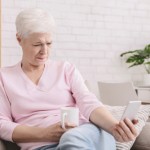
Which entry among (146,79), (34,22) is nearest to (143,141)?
(34,22)

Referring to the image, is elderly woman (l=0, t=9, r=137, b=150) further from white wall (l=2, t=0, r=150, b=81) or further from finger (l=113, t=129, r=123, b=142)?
white wall (l=2, t=0, r=150, b=81)

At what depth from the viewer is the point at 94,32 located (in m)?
4.36

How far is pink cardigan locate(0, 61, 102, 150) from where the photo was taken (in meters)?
1.85

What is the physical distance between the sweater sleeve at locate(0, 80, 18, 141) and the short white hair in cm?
28

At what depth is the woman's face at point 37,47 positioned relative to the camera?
1869 mm

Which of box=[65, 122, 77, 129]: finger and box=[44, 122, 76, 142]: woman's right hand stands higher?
box=[65, 122, 77, 129]: finger

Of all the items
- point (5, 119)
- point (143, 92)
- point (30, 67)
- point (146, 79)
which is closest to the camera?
point (5, 119)

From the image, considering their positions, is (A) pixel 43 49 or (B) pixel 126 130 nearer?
(B) pixel 126 130

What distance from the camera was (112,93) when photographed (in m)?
3.52

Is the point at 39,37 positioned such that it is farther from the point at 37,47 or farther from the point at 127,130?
the point at 127,130

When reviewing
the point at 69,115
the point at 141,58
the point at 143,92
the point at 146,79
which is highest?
the point at 69,115

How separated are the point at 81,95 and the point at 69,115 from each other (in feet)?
0.96

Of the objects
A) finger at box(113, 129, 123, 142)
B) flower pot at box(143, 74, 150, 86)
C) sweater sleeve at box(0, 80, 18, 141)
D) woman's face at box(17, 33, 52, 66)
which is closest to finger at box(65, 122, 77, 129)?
finger at box(113, 129, 123, 142)

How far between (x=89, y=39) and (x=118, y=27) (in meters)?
0.34
